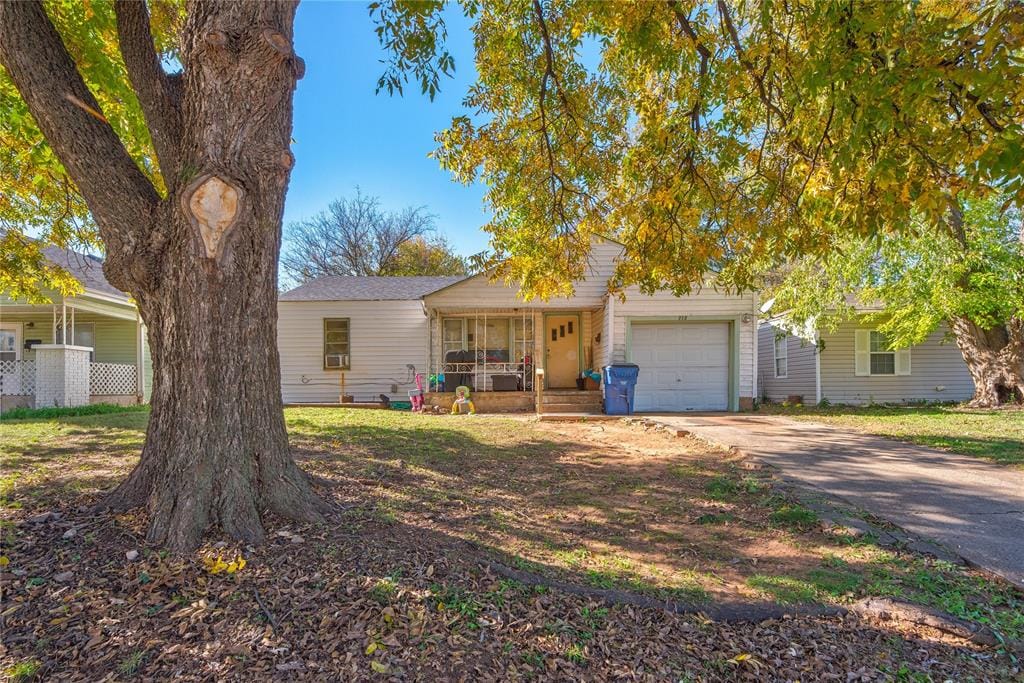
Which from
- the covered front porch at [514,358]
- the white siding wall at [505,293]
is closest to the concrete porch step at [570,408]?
the covered front porch at [514,358]

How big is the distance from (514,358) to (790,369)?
9.27 meters

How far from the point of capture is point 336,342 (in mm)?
15336

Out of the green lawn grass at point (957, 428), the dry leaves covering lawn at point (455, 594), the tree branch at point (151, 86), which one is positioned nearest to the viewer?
the dry leaves covering lawn at point (455, 594)

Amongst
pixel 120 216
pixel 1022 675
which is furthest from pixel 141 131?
pixel 1022 675

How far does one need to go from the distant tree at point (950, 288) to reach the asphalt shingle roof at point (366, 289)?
9.74m

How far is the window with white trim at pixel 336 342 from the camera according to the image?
15.2m

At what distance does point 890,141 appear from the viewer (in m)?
3.48

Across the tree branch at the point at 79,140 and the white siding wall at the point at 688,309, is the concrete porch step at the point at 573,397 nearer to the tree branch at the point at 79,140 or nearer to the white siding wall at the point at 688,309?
the white siding wall at the point at 688,309

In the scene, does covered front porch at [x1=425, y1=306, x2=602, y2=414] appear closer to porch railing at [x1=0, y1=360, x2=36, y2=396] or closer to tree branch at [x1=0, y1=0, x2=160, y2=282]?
porch railing at [x1=0, y1=360, x2=36, y2=396]

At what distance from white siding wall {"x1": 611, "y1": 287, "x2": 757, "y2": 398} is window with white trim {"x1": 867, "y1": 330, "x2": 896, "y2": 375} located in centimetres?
574

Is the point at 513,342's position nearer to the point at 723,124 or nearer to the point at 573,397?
the point at 573,397

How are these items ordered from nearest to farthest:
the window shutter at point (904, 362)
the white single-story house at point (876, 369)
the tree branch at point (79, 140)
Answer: the tree branch at point (79, 140), the white single-story house at point (876, 369), the window shutter at point (904, 362)

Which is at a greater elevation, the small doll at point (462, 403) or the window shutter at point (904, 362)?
the window shutter at point (904, 362)

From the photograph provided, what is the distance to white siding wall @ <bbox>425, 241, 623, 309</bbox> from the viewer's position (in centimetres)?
1348
